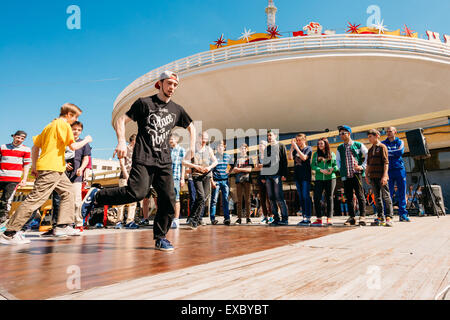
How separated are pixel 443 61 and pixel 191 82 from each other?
16.1m

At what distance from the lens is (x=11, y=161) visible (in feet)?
17.2

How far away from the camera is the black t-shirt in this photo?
2.54 metres

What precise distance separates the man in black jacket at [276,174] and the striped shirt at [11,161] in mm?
5143

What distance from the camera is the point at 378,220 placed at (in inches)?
185

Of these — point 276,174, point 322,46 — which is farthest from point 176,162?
point 322,46

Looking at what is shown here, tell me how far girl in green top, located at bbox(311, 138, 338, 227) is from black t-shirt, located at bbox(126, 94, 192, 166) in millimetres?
3510

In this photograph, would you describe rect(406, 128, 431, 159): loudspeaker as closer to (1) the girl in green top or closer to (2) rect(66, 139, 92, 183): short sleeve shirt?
(1) the girl in green top

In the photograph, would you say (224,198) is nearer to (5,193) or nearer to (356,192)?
(356,192)

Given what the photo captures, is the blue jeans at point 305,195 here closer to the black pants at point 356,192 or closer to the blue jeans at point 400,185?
the black pants at point 356,192

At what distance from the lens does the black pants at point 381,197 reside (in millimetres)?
4707

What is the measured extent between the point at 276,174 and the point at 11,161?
548cm

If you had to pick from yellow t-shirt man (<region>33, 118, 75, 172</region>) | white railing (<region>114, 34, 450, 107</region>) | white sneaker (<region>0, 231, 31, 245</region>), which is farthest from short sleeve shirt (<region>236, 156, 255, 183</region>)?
white railing (<region>114, 34, 450, 107</region>)
